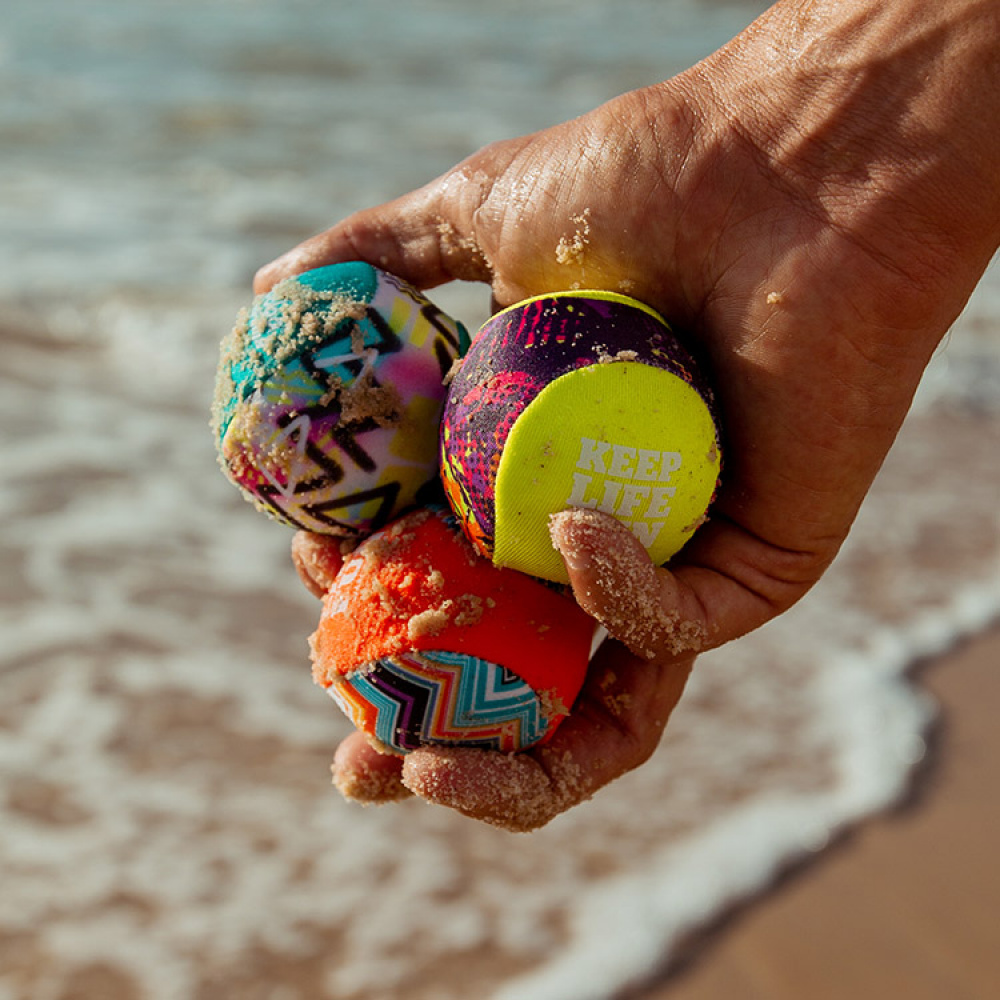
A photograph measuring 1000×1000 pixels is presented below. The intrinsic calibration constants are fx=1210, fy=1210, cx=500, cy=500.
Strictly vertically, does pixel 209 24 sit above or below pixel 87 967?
below

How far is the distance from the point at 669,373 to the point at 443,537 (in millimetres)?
508

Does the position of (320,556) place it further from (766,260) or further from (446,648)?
(766,260)

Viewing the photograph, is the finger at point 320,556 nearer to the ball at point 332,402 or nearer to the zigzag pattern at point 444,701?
the ball at point 332,402

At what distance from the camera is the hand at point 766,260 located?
2.00 metres

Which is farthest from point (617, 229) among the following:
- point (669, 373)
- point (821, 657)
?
point (821, 657)

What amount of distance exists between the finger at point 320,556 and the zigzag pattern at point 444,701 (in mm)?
343

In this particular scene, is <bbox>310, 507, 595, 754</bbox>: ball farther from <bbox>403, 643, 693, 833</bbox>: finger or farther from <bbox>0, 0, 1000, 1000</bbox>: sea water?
<bbox>0, 0, 1000, 1000</bbox>: sea water

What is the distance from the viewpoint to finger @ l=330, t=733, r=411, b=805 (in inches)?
89.4

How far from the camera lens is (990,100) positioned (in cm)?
197

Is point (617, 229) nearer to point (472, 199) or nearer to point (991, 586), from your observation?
point (472, 199)

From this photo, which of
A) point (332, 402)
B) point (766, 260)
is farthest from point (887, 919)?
point (332, 402)

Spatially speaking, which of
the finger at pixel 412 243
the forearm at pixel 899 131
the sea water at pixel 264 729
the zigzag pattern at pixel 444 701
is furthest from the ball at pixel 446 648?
the sea water at pixel 264 729

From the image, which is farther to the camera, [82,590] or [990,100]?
[82,590]

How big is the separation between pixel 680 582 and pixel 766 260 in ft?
1.87
